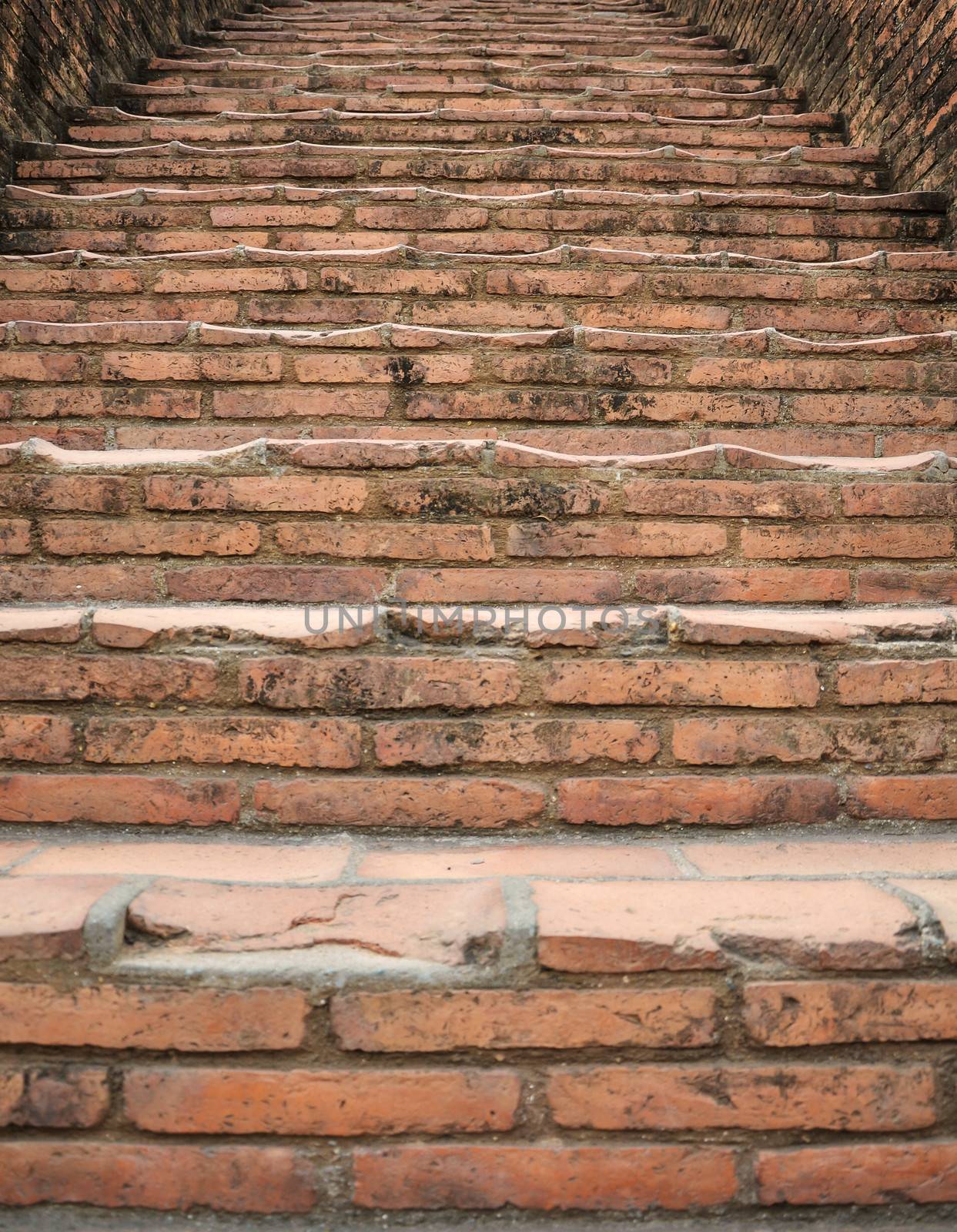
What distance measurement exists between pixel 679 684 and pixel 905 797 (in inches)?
13.7

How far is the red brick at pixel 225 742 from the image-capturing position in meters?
1.20

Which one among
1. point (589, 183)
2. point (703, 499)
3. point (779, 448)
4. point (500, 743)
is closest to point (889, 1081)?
point (500, 743)

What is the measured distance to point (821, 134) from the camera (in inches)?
125

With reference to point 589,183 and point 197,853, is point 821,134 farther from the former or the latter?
point 197,853

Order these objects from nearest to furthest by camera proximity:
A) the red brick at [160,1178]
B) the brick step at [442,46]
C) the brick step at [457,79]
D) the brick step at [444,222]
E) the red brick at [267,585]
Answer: the red brick at [160,1178]
the red brick at [267,585]
the brick step at [444,222]
the brick step at [457,79]
the brick step at [442,46]

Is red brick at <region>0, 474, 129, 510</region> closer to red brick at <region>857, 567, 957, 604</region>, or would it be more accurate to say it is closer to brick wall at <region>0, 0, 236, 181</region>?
red brick at <region>857, 567, 957, 604</region>

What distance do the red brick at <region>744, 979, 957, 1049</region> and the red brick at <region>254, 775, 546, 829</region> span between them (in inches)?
15.2

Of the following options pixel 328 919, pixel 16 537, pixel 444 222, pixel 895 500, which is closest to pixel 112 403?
pixel 16 537

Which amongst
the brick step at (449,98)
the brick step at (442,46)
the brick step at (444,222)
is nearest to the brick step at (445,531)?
the brick step at (444,222)

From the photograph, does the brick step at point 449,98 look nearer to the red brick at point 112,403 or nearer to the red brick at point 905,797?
the red brick at point 112,403

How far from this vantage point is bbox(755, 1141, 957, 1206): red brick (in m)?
0.90

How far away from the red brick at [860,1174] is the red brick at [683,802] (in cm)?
40

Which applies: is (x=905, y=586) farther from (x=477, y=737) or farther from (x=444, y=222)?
(x=444, y=222)

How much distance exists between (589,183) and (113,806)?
7.52ft
